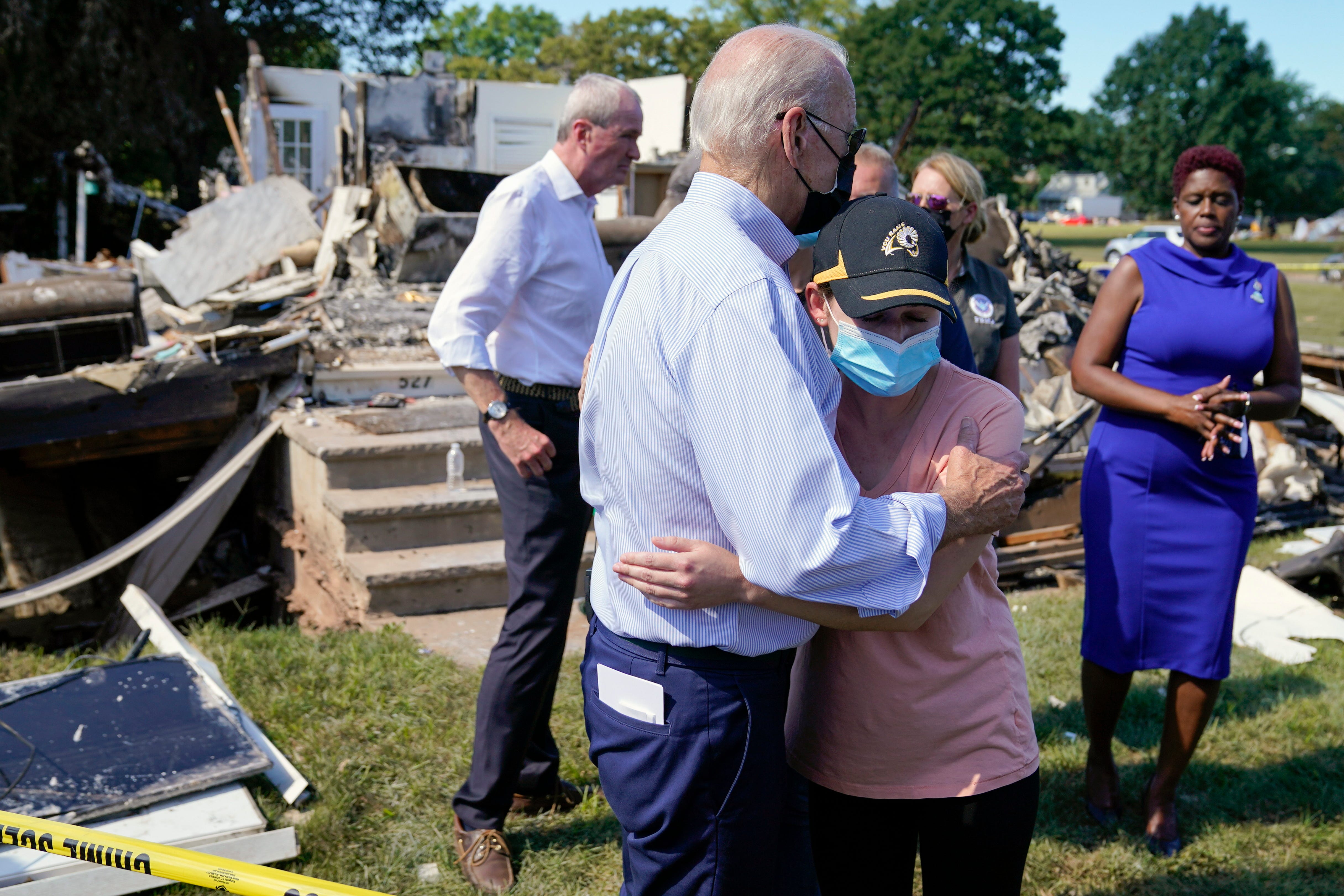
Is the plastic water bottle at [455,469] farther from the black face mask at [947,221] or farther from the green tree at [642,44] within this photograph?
the green tree at [642,44]

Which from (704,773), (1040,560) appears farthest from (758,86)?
(1040,560)

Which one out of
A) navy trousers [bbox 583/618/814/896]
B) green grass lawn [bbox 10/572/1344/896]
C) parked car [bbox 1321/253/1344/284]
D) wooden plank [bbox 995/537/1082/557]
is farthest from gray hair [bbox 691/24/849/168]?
parked car [bbox 1321/253/1344/284]

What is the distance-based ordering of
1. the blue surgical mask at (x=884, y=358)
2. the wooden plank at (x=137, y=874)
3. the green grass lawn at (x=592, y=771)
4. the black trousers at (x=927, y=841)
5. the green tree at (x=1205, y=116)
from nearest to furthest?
1. the blue surgical mask at (x=884, y=358)
2. the black trousers at (x=927, y=841)
3. the wooden plank at (x=137, y=874)
4. the green grass lawn at (x=592, y=771)
5. the green tree at (x=1205, y=116)

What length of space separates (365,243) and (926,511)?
385 inches

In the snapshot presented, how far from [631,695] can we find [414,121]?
18835 mm

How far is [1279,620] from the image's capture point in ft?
18.0

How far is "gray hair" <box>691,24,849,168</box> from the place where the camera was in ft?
5.49

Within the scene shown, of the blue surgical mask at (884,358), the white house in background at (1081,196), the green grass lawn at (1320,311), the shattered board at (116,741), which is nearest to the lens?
the blue surgical mask at (884,358)

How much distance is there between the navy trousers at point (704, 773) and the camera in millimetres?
1734

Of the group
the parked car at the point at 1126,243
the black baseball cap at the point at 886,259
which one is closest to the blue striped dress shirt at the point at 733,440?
the black baseball cap at the point at 886,259

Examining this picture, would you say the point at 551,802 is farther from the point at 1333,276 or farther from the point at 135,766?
the point at 1333,276

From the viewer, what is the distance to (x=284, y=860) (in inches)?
121

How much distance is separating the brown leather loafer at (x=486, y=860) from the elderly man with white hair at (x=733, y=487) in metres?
1.27

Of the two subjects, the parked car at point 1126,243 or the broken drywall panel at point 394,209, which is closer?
the broken drywall panel at point 394,209
